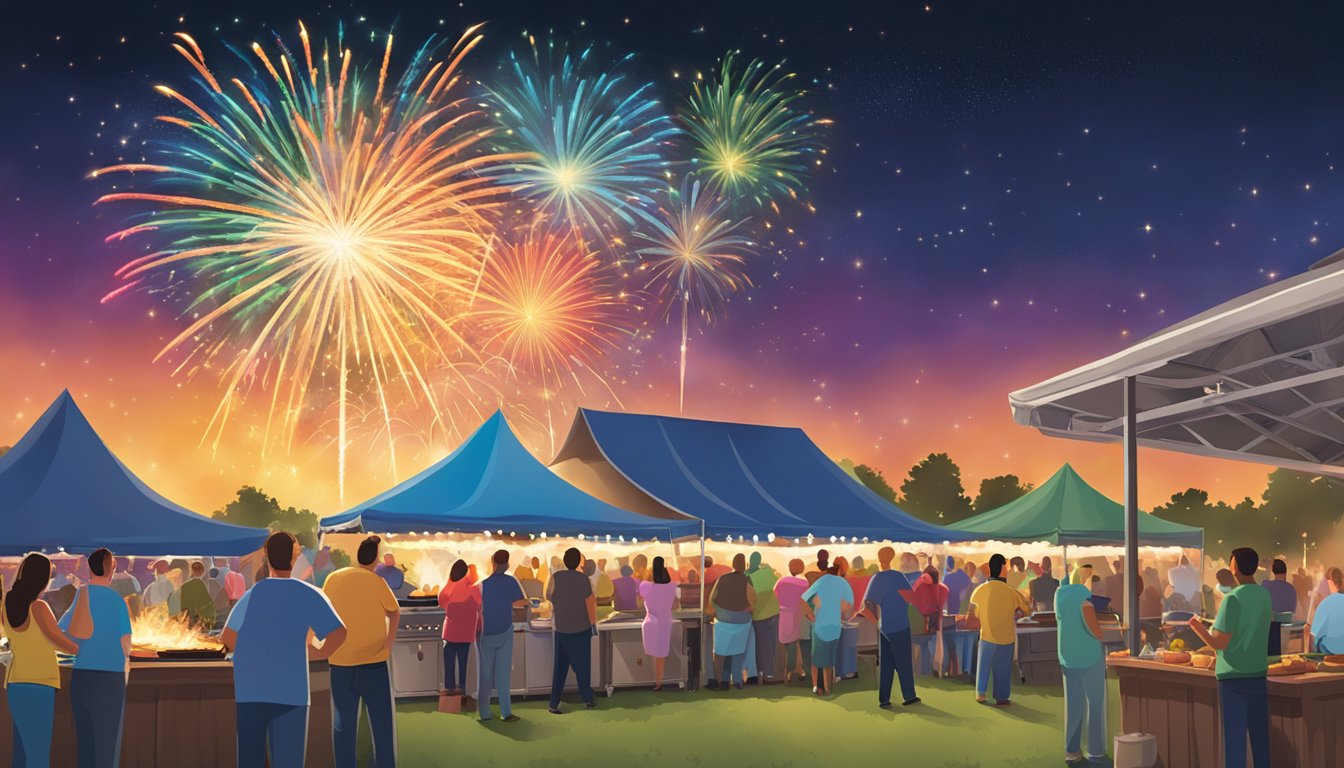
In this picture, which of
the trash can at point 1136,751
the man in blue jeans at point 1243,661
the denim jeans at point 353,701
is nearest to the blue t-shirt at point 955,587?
the trash can at point 1136,751

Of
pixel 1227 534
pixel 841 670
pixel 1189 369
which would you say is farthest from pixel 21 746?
pixel 1227 534

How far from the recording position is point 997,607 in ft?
40.0

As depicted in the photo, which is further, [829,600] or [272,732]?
[829,600]

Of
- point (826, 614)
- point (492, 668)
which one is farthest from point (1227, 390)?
point (492, 668)

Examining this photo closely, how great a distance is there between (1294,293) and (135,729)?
8.28m

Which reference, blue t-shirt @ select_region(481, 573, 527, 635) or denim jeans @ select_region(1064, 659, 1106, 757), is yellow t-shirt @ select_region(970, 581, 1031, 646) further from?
blue t-shirt @ select_region(481, 573, 527, 635)

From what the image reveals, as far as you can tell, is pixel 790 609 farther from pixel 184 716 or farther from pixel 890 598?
pixel 184 716

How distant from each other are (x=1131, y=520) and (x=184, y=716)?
7831 millimetres

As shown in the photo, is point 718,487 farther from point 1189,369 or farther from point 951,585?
point 1189,369

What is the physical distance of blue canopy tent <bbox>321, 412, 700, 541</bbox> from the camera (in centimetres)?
1455

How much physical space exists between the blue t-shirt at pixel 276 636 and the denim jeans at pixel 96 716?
1503mm

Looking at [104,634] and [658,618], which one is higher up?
[104,634]

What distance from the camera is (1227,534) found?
2495 inches

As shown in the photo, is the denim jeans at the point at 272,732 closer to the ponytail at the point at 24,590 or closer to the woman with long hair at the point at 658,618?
the ponytail at the point at 24,590
